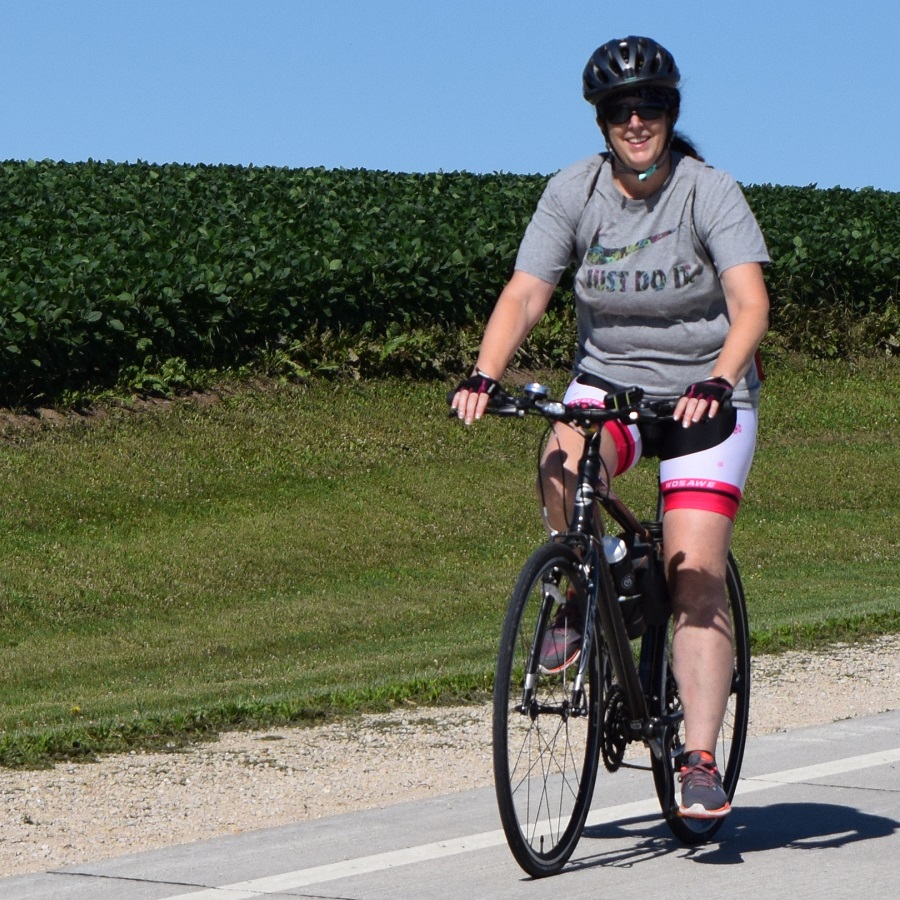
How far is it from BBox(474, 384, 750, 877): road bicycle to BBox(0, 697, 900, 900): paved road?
0.49ft

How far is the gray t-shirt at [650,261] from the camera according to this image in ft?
16.2

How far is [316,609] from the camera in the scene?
13273 mm

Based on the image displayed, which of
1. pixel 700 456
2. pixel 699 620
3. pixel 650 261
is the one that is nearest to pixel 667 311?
pixel 650 261

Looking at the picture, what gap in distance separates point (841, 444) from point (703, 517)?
1723cm

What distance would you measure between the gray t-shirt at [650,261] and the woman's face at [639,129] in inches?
4.0

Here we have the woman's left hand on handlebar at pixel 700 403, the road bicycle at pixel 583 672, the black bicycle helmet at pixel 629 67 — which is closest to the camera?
the woman's left hand on handlebar at pixel 700 403

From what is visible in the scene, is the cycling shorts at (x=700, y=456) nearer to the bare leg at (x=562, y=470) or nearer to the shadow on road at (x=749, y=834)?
the bare leg at (x=562, y=470)

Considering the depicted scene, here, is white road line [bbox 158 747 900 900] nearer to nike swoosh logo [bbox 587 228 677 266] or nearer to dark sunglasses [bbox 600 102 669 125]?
nike swoosh logo [bbox 587 228 677 266]

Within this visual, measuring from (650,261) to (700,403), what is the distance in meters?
0.53

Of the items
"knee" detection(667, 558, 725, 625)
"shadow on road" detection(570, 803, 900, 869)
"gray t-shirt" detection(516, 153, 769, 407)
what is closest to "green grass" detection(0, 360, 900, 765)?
"shadow on road" detection(570, 803, 900, 869)

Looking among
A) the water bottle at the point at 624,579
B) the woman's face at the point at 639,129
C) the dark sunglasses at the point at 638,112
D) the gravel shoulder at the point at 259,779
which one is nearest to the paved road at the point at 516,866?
the gravel shoulder at the point at 259,779

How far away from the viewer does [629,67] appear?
489cm

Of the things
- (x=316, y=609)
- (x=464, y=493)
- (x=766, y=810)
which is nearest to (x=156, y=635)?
(x=316, y=609)

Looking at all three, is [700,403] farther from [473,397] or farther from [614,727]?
[614,727]
